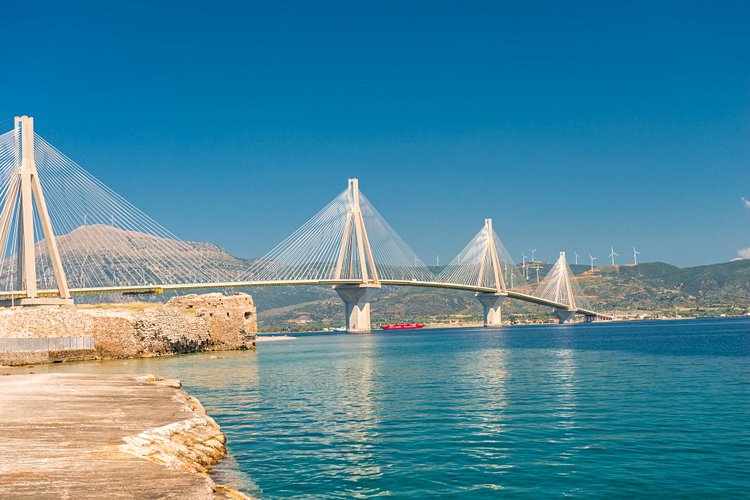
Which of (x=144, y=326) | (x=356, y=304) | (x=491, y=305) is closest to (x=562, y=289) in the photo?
(x=491, y=305)

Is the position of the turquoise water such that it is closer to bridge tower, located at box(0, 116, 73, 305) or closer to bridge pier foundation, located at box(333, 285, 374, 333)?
bridge tower, located at box(0, 116, 73, 305)

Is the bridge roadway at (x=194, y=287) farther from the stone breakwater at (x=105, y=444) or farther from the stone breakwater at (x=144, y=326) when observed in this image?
the stone breakwater at (x=105, y=444)

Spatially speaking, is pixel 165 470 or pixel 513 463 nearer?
pixel 165 470

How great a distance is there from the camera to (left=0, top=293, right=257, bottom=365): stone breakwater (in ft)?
151

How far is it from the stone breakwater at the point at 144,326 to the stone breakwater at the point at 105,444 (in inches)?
1113

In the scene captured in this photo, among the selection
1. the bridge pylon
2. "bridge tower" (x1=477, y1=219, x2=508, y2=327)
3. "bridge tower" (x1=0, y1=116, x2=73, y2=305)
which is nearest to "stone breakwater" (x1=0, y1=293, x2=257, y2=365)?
"bridge tower" (x1=0, y1=116, x2=73, y2=305)

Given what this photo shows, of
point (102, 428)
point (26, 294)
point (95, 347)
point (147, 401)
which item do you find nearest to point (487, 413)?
point (147, 401)

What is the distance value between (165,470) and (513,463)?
24.5ft

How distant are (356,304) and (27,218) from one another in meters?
76.4

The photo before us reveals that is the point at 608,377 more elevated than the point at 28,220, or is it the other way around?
the point at 28,220

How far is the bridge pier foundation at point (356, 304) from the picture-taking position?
125 m

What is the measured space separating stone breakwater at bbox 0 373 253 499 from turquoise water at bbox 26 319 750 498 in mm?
1621

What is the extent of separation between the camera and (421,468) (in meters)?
14.1

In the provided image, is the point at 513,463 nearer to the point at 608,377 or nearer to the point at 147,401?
the point at 147,401
